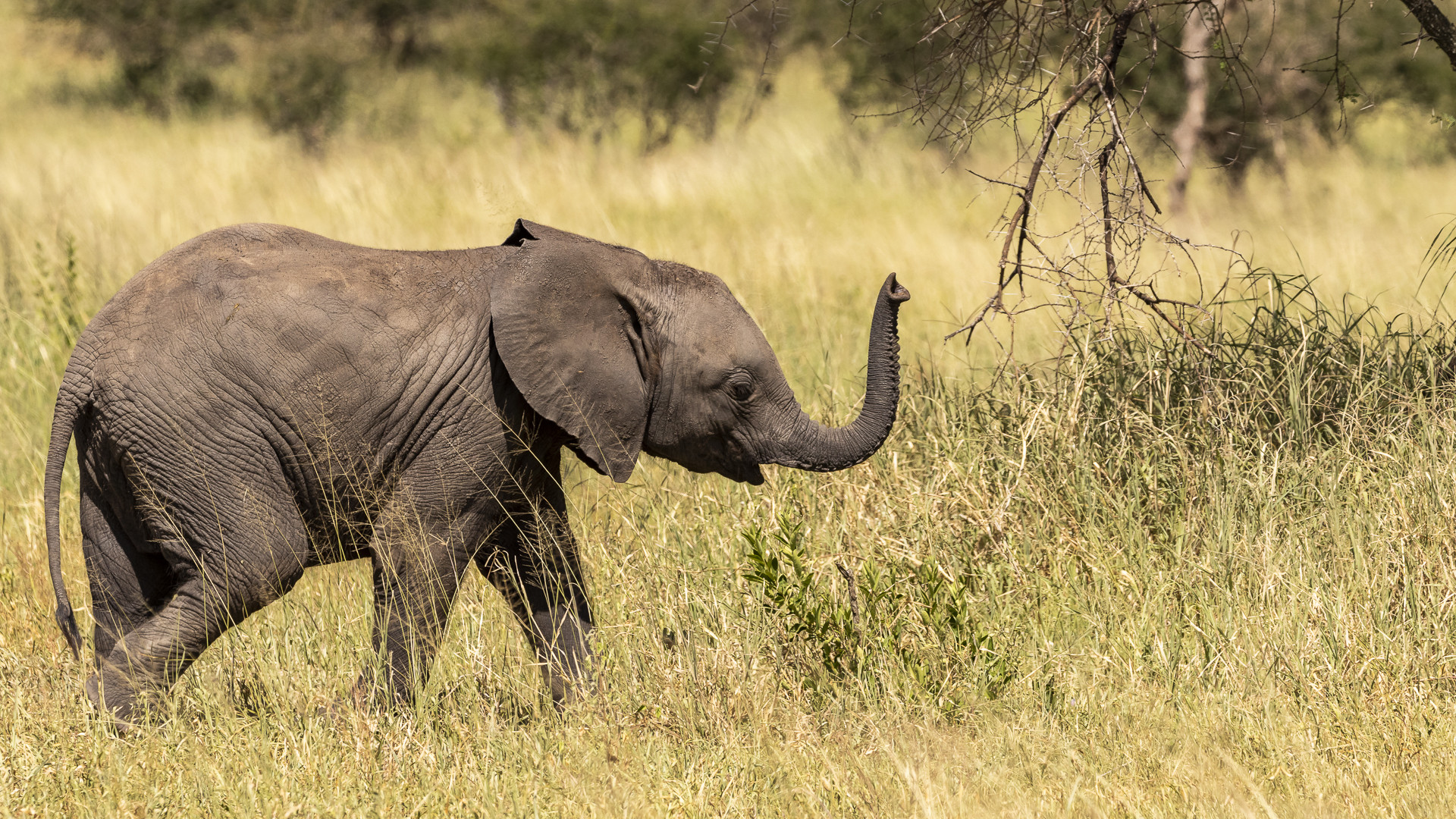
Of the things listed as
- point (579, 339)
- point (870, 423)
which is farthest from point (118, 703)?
point (870, 423)

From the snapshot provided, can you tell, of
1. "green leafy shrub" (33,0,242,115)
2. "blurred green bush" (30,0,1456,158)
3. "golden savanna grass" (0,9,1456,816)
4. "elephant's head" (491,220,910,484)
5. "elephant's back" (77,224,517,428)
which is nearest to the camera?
"golden savanna grass" (0,9,1456,816)

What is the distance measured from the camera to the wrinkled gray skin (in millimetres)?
3689

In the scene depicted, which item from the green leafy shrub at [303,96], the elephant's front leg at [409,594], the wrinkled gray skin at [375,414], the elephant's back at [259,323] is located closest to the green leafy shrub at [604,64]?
the green leafy shrub at [303,96]

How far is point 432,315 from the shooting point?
3.88m

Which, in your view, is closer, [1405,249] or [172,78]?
[1405,249]

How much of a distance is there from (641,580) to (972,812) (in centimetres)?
156

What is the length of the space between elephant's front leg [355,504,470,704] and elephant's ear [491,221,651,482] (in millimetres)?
476

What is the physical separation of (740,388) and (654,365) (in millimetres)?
269

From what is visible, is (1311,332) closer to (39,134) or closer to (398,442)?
(398,442)

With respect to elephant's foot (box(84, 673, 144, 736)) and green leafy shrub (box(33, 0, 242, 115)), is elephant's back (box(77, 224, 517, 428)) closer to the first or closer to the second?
elephant's foot (box(84, 673, 144, 736))

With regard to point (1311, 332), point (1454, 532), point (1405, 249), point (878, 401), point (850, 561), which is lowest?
point (850, 561)

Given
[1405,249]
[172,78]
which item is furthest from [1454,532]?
[172,78]

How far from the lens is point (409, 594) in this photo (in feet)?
12.4

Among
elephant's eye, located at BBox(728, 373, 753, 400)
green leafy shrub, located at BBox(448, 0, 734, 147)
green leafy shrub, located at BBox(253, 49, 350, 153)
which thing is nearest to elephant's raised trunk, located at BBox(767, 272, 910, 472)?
elephant's eye, located at BBox(728, 373, 753, 400)
